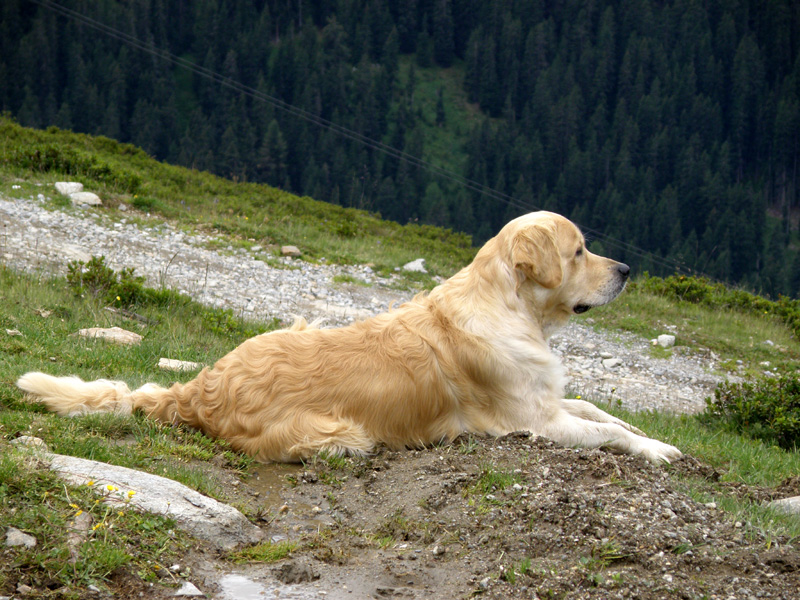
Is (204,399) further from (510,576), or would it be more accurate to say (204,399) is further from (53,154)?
(53,154)

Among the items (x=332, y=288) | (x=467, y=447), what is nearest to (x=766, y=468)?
(x=467, y=447)

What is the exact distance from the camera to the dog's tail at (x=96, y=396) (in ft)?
16.4

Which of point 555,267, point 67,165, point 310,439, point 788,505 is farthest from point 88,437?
point 67,165

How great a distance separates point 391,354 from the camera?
5.15 meters

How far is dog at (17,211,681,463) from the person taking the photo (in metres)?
5.06

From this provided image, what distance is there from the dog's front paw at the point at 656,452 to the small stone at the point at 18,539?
381 cm

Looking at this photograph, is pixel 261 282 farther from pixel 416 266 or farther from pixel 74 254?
pixel 416 266

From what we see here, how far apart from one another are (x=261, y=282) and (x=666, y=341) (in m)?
7.06

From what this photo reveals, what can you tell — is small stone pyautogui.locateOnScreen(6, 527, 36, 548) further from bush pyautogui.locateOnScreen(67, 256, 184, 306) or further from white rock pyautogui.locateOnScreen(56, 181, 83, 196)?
white rock pyautogui.locateOnScreen(56, 181, 83, 196)

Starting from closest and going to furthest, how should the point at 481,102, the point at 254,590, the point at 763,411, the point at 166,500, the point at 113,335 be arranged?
1. the point at 254,590
2. the point at 166,500
3. the point at 113,335
4. the point at 763,411
5. the point at 481,102

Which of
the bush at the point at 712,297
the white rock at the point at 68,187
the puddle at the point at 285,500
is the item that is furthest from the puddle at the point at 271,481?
the bush at the point at 712,297

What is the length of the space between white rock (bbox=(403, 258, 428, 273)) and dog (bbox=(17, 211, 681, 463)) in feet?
32.1

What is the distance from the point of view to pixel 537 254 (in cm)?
530

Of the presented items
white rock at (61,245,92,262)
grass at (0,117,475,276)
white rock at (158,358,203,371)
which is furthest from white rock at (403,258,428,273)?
white rock at (158,358,203,371)
